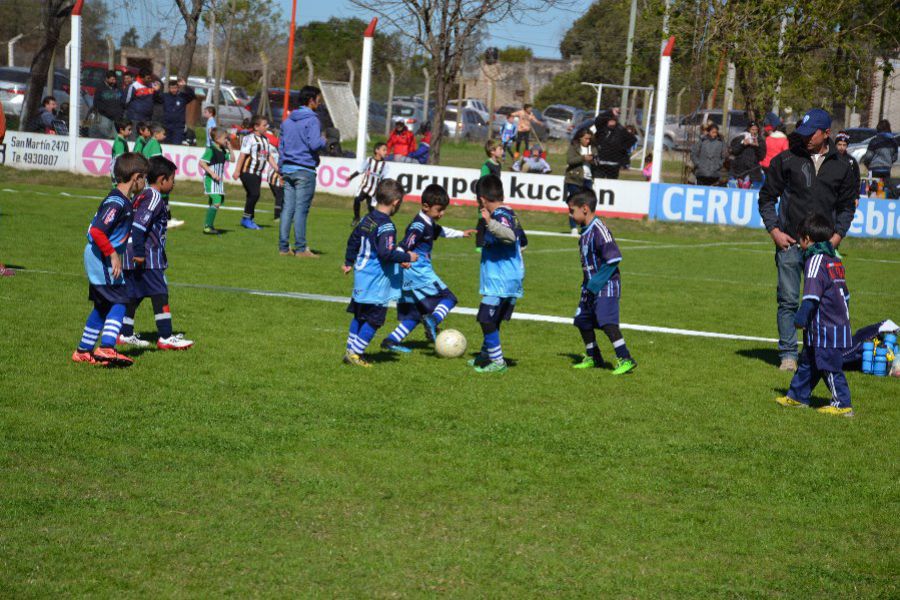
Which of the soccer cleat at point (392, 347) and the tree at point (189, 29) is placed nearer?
the soccer cleat at point (392, 347)

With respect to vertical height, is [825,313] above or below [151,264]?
above

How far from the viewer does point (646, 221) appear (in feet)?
79.4

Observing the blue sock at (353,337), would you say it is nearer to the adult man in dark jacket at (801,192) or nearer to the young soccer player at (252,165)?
the adult man in dark jacket at (801,192)

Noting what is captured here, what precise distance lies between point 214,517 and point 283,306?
250 inches

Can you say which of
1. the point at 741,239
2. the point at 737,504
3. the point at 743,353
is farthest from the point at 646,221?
the point at 737,504

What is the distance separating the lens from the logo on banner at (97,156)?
26.6m

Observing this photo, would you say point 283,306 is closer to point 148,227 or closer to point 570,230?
point 148,227

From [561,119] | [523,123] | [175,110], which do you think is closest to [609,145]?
[523,123]

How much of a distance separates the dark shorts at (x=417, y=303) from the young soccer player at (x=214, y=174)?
9.09 meters

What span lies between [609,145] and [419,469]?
19541mm

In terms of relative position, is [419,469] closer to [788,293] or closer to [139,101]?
[788,293]

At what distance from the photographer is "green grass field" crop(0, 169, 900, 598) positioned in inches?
183

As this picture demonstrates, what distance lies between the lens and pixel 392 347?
373 inches

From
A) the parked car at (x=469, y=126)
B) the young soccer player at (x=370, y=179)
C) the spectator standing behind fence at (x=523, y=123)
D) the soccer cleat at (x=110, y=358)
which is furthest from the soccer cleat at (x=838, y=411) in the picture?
the parked car at (x=469, y=126)
